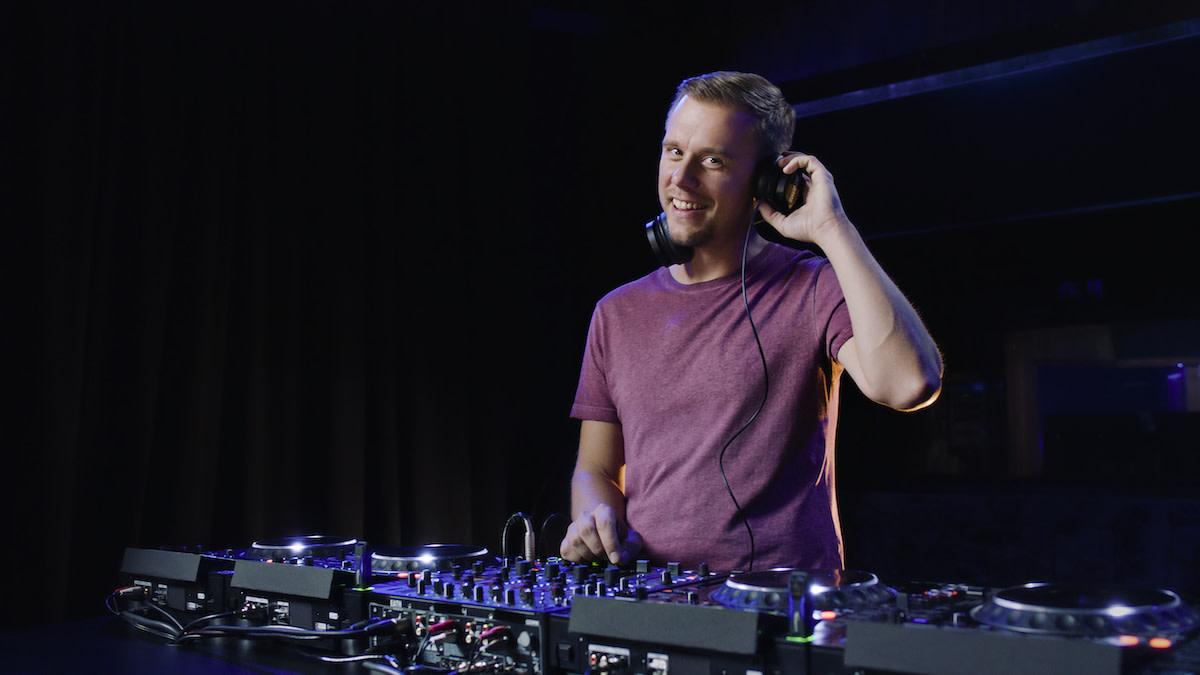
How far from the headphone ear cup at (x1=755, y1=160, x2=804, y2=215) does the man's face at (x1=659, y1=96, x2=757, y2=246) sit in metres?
0.09

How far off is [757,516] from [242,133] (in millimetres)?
2165

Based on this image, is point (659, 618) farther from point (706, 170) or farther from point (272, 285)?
point (272, 285)

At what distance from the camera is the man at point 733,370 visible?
56.5 inches

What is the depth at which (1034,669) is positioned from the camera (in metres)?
0.69

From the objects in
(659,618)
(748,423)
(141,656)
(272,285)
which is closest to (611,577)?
(659,618)

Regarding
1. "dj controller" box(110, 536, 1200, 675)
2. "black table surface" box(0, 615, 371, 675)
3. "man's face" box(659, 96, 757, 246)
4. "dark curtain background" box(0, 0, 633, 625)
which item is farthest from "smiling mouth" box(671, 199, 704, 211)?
"dark curtain background" box(0, 0, 633, 625)

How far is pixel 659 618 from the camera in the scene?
0.89 meters

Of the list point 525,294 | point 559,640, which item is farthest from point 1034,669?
point 525,294

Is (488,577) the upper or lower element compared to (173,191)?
lower

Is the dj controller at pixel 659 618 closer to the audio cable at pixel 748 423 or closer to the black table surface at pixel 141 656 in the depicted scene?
the black table surface at pixel 141 656

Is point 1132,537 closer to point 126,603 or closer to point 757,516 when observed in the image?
point 757,516

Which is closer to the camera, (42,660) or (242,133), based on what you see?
(42,660)

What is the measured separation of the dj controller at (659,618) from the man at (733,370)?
0.26m

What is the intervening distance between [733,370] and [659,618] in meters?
0.73
